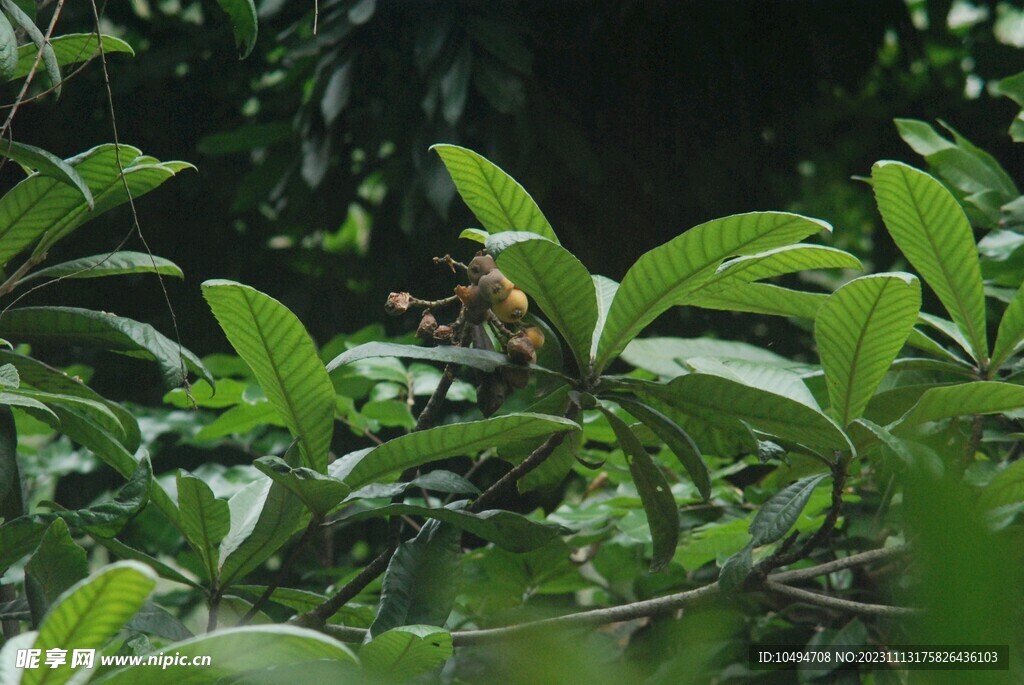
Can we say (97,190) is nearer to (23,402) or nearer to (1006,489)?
(23,402)

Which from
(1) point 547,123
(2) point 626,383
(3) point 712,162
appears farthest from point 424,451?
(3) point 712,162

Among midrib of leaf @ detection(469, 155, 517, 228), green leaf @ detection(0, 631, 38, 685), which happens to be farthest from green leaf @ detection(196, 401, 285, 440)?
green leaf @ detection(0, 631, 38, 685)

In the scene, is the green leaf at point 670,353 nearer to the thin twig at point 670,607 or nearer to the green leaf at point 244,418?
the thin twig at point 670,607

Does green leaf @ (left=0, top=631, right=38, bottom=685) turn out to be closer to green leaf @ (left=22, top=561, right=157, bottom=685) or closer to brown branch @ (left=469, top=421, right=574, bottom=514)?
green leaf @ (left=22, top=561, right=157, bottom=685)

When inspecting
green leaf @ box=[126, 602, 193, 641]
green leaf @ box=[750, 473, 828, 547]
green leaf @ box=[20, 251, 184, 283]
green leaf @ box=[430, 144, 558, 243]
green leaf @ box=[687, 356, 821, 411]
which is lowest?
green leaf @ box=[126, 602, 193, 641]

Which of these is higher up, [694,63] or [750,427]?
[694,63]

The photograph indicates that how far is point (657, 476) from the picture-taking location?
0.83 meters

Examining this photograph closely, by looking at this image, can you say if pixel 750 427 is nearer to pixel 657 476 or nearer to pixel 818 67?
pixel 657 476

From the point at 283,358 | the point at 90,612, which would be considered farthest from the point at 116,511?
the point at 90,612

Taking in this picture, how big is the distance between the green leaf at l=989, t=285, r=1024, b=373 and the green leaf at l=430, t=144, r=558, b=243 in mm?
462

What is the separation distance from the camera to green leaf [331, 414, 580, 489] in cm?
67

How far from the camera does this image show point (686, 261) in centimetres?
73

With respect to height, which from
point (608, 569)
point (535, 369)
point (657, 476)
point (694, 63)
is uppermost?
point (694, 63)

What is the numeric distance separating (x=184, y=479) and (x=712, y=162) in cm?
164
